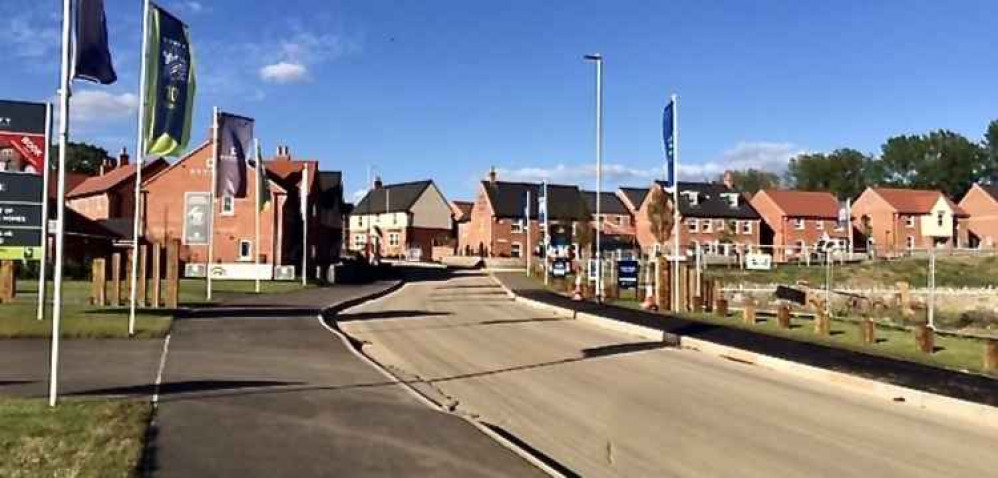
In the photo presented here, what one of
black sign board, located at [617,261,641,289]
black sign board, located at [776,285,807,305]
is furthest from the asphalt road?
black sign board, located at [776,285,807,305]

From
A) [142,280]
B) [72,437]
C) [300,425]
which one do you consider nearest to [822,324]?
[300,425]

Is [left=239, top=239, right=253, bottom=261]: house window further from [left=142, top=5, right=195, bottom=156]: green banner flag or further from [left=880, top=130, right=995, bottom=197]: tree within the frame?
[left=880, top=130, right=995, bottom=197]: tree

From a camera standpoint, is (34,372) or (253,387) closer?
(253,387)

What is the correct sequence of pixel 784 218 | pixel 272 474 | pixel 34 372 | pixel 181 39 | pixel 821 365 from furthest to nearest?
pixel 784 218 → pixel 181 39 → pixel 821 365 → pixel 34 372 → pixel 272 474

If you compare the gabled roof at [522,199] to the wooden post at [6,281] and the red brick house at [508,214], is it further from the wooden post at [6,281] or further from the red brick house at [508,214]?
the wooden post at [6,281]

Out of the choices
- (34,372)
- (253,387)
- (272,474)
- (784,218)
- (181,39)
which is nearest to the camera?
(272,474)

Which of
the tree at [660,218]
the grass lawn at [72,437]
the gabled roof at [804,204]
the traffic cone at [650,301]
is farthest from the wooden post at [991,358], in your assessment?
the gabled roof at [804,204]

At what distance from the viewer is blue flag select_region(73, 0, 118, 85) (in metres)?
12.5

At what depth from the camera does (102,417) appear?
10.5 m

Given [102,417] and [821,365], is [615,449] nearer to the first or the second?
[102,417]

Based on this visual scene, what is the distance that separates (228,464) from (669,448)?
481 centimetres

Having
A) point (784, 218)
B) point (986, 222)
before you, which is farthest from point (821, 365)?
point (986, 222)

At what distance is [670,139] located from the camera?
3347 centimetres

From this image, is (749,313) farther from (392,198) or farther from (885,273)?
(392,198)
